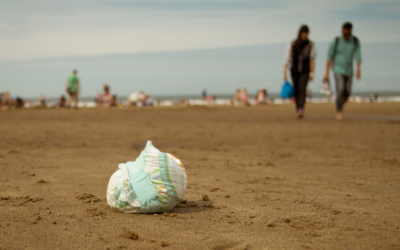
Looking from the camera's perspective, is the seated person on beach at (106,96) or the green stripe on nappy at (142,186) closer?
the green stripe on nappy at (142,186)

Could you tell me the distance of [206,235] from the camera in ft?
8.57

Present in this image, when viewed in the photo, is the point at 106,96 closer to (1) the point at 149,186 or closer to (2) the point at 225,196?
(2) the point at 225,196

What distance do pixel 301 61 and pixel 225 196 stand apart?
7.30 metres

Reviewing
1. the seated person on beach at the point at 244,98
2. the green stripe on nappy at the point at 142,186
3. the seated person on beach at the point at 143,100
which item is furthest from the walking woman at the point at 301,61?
the seated person on beach at the point at 143,100

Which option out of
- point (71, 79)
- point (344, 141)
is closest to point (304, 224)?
point (344, 141)

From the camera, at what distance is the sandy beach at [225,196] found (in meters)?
2.52

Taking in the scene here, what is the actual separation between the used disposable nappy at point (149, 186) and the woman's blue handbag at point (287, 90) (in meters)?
7.75

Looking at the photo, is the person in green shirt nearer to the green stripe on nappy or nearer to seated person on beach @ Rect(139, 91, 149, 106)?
the green stripe on nappy

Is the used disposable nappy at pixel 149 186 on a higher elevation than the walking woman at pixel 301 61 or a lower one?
lower

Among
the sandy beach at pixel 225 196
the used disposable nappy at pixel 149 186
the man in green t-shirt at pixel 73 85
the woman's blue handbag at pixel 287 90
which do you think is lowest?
the sandy beach at pixel 225 196

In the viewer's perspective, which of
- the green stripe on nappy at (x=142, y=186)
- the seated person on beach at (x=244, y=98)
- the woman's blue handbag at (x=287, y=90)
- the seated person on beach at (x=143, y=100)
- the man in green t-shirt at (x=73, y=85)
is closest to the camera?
the green stripe on nappy at (x=142, y=186)

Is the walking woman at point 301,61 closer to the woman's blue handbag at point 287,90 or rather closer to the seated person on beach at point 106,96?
the woman's blue handbag at point 287,90

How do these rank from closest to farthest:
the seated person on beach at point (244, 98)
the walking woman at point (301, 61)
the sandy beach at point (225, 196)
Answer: the sandy beach at point (225, 196)
the walking woman at point (301, 61)
the seated person on beach at point (244, 98)

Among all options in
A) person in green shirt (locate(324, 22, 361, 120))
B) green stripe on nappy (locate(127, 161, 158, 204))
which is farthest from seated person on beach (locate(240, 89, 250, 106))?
green stripe on nappy (locate(127, 161, 158, 204))
